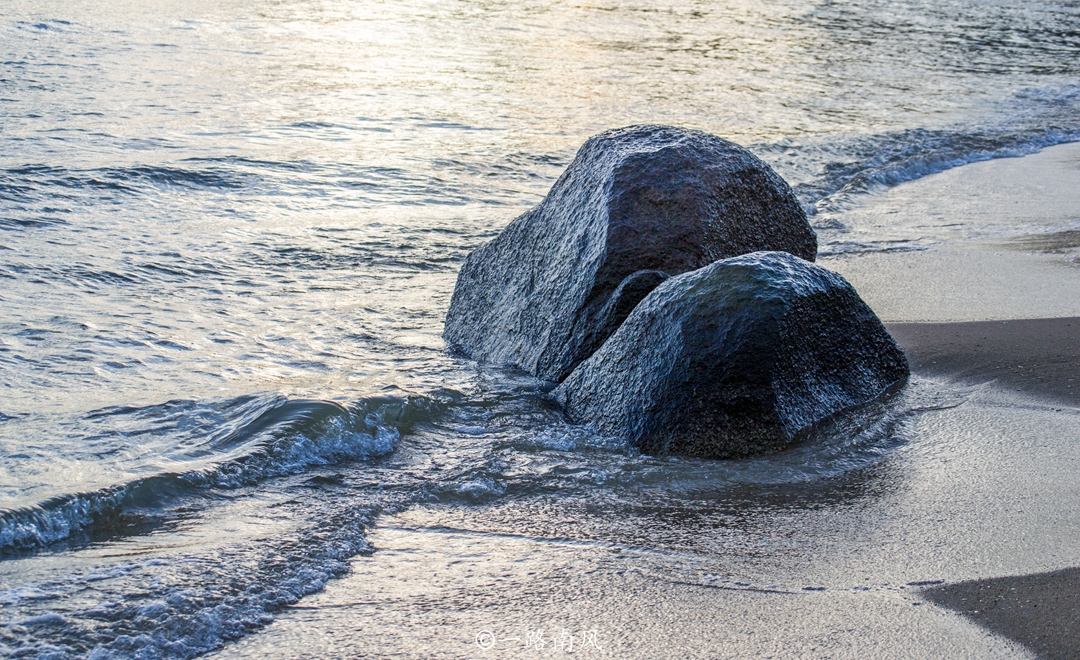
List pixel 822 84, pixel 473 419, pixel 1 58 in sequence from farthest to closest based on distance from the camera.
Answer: pixel 822 84 → pixel 1 58 → pixel 473 419

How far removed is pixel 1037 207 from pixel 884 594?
5935 mm

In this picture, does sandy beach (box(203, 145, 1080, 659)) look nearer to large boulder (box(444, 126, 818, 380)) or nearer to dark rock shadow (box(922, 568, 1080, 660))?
dark rock shadow (box(922, 568, 1080, 660))

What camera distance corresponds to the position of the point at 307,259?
6457 mm

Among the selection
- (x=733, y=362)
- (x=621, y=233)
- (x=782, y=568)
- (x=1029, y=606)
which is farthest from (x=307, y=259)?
(x=1029, y=606)

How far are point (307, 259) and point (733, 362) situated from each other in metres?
3.74

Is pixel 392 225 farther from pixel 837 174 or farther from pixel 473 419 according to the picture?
pixel 837 174

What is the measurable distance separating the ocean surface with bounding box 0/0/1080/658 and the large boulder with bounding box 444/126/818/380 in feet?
0.96

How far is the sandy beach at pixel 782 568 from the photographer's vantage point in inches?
91.4

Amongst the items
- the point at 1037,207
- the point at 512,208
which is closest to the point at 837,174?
the point at 1037,207

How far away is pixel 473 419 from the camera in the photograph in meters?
3.96

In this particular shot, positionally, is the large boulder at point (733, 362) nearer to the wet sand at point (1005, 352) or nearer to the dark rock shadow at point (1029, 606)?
the wet sand at point (1005, 352)

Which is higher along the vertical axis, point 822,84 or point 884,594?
point 822,84

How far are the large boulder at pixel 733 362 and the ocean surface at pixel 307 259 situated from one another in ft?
0.46

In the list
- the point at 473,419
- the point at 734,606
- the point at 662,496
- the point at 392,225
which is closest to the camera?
the point at 734,606
